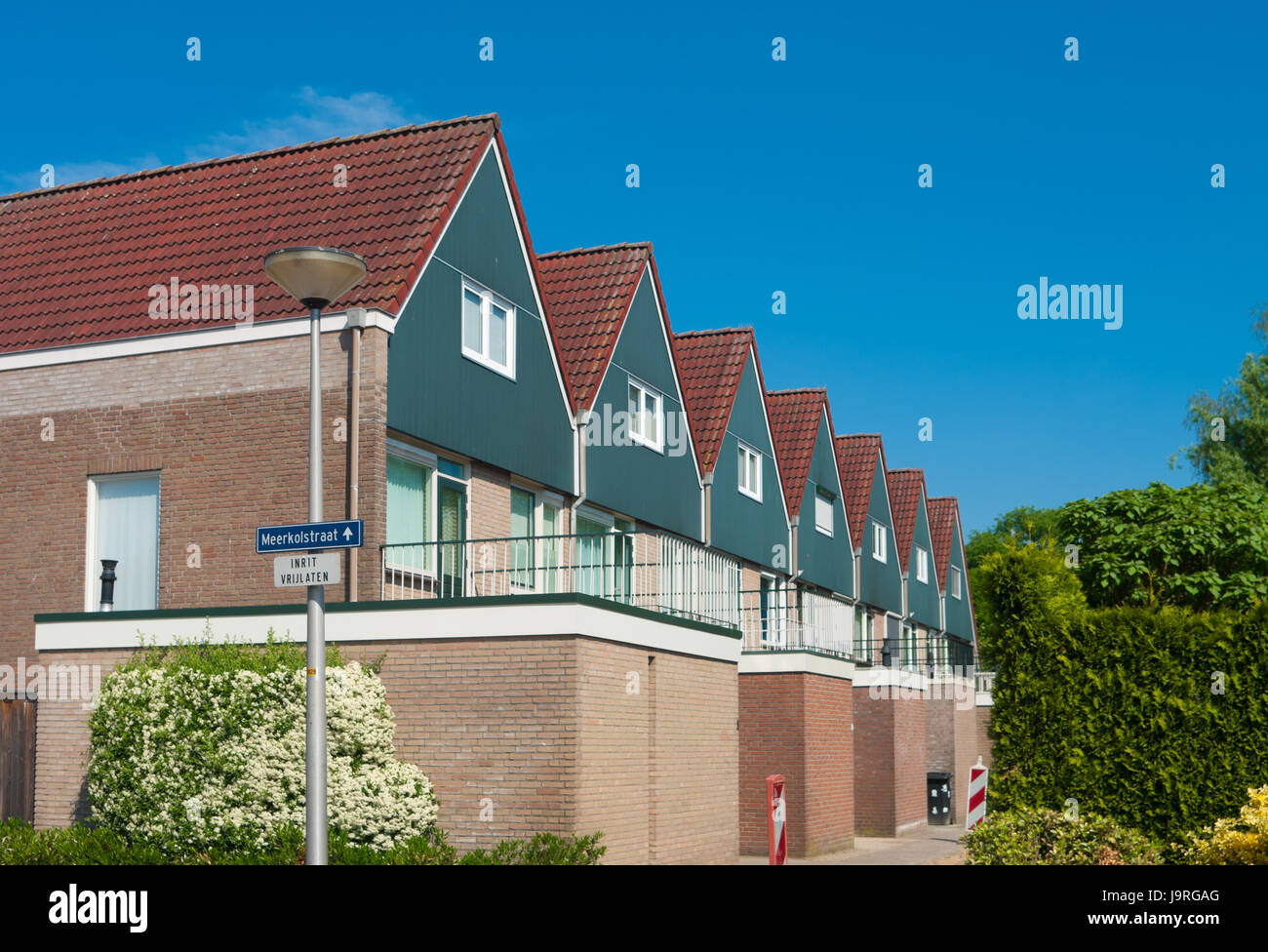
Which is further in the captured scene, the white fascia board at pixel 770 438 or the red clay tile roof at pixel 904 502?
the red clay tile roof at pixel 904 502

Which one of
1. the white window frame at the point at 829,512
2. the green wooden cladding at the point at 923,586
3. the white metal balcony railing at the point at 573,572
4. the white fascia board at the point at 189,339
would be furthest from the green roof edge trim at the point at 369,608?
the green wooden cladding at the point at 923,586

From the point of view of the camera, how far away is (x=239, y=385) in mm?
17969

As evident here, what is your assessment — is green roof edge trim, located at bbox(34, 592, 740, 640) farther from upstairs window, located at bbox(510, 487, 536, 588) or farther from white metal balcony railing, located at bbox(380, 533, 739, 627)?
upstairs window, located at bbox(510, 487, 536, 588)

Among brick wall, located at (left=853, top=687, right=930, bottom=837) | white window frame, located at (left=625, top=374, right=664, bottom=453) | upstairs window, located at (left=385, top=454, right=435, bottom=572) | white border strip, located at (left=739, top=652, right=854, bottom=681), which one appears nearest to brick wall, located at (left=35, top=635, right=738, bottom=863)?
upstairs window, located at (left=385, top=454, right=435, bottom=572)

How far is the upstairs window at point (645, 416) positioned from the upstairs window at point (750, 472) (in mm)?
4435

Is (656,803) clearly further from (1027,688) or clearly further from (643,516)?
(643,516)

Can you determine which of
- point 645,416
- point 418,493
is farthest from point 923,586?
point 418,493

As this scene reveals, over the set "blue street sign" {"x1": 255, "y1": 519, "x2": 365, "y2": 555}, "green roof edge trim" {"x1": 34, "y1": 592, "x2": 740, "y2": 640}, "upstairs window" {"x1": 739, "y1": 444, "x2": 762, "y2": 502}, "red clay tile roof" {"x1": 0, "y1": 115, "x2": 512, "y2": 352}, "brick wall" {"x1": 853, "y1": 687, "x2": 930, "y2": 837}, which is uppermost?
"red clay tile roof" {"x1": 0, "y1": 115, "x2": 512, "y2": 352}

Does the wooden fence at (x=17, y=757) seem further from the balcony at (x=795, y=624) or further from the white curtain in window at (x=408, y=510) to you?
the balcony at (x=795, y=624)

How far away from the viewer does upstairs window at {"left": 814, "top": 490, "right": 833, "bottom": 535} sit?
34.5m

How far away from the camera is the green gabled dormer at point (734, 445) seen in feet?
91.9

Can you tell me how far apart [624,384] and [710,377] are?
5937 mm

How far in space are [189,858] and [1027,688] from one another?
993cm
